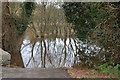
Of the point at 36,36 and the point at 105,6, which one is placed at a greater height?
the point at 105,6

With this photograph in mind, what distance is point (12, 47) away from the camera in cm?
775

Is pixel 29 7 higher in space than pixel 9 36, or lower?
higher

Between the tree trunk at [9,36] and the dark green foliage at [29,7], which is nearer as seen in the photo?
the tree trunk at [9,36]

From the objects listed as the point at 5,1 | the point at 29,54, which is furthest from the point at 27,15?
the point at 29,54

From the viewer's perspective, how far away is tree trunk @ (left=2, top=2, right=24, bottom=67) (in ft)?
24.1

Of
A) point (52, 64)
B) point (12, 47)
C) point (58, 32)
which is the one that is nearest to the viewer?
point (52, 64)

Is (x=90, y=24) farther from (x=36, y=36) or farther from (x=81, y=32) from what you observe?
(x=36, y=36)

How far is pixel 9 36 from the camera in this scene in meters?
7.58

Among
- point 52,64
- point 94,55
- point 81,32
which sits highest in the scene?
point 81,32

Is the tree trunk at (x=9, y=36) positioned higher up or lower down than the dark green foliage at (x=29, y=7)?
lower down

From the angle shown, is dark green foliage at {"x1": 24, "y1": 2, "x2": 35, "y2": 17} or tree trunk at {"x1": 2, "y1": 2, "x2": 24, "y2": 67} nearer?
tree trunk at {"x1": 2, "y1": 2, "x2": 24, "y2": 67}

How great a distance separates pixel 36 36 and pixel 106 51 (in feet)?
26.3

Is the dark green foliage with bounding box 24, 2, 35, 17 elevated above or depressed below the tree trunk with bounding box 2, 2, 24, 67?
above

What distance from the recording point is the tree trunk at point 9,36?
289 inches
